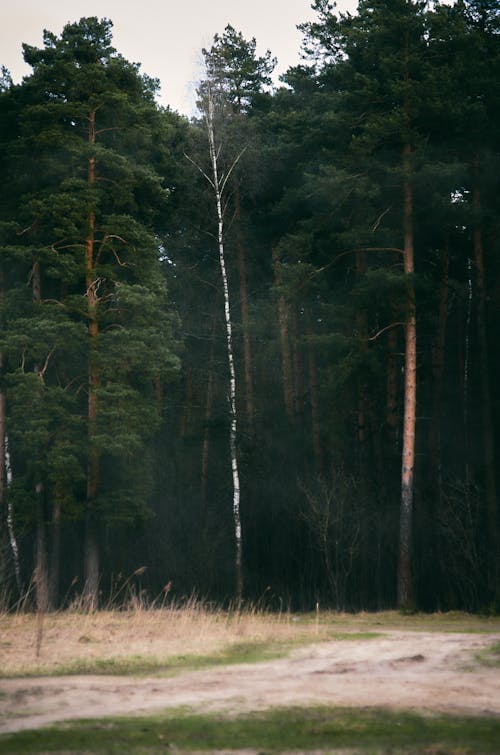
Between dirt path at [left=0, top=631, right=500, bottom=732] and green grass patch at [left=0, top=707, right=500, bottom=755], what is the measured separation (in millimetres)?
388

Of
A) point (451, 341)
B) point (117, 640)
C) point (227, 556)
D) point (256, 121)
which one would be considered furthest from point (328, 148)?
point (117, 640)

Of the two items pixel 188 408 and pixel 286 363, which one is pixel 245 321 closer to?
pixel 286 363

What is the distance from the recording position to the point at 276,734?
283 inches

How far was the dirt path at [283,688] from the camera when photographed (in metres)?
8.28

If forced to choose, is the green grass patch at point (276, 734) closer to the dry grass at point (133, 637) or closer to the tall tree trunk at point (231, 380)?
the dry grass at point (133, 637)

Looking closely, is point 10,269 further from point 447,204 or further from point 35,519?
point 447,204

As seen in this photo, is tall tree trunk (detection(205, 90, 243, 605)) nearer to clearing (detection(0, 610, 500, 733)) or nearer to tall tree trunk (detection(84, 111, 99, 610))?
tall tree trunk (detection(84, 111, 99, 610))

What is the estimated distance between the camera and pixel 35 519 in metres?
26.5

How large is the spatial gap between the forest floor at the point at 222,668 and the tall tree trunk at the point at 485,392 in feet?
29.0

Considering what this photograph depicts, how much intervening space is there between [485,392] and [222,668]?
17034mm

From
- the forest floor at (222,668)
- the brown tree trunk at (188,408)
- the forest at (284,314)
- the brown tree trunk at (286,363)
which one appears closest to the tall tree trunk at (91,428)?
the forest at (284,314)

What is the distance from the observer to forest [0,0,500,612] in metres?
25.4

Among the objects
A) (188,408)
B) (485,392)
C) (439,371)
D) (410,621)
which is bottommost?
(410,621)

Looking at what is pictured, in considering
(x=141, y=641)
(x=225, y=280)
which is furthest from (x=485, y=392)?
(x=141, y=641)
